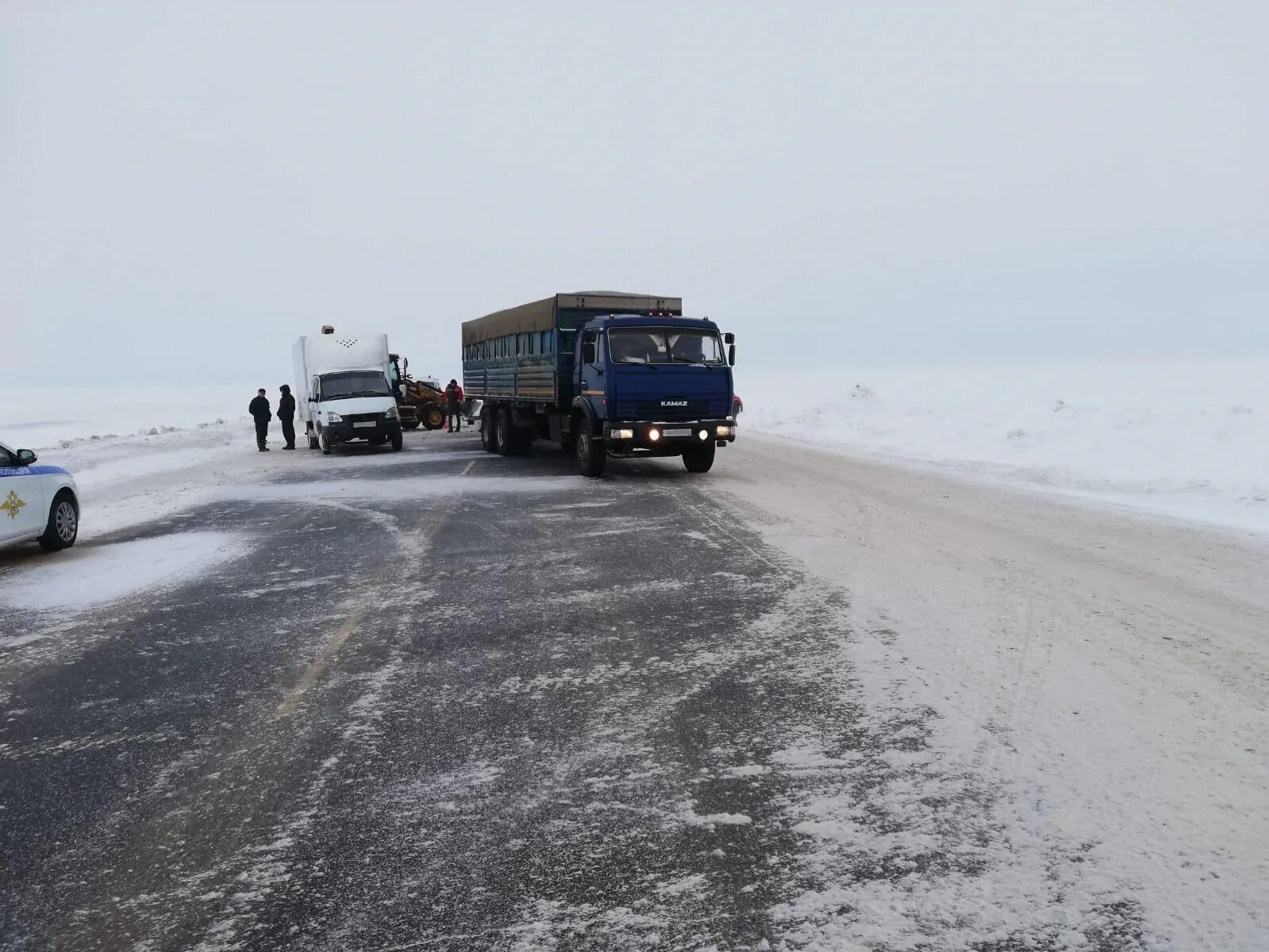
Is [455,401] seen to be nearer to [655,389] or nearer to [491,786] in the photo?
[655,389]

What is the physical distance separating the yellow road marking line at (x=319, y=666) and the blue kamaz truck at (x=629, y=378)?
8.54 m

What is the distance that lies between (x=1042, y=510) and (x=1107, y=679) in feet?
22.9

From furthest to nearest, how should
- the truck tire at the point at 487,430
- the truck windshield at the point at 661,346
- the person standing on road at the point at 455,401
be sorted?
the person standing on road at the point at 455,401, the truck tire at the point at 487,430, the truck windshield at the point at 661,346

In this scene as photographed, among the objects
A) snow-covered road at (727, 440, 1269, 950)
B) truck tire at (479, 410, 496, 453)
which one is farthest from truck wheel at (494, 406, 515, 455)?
snow-covered road at (727, 440, 1269, 950)

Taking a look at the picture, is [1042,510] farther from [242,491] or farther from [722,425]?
[242,491]

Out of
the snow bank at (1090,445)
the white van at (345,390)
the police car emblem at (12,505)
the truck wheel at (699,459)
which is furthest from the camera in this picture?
the white van at (345,390)

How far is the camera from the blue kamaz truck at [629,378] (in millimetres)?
14992

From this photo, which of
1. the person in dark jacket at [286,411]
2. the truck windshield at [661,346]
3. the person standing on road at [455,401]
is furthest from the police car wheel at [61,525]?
the person standing on road at [455,401]

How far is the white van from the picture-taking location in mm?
23266

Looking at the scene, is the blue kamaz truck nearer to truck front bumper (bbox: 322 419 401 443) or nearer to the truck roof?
the truck roof

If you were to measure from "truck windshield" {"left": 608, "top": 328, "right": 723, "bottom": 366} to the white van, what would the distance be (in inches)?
395

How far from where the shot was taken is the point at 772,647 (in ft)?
19.0

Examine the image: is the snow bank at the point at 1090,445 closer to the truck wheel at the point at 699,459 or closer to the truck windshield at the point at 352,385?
the truck wheel at the point at 699,459

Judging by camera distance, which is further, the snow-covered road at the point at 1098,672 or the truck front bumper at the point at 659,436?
the truck front bumper at the point at 659,436
